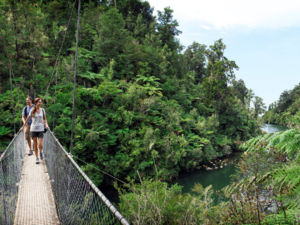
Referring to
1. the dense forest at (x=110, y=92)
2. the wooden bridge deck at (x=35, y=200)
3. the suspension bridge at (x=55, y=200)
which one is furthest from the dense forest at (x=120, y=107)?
the suspension bridge at (x=55, y=200)

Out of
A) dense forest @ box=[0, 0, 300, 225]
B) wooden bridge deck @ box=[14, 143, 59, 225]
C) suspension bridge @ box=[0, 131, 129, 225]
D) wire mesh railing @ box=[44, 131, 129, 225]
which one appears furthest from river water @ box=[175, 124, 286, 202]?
wire mesh railing @ box=[44, 131, 129, 225]

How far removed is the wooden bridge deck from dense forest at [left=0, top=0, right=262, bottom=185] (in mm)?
3907

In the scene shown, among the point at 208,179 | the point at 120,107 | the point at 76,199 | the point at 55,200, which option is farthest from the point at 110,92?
the point at 76,199

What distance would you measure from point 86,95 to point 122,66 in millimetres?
4564

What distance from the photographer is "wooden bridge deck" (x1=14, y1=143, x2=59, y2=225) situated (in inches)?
77.7

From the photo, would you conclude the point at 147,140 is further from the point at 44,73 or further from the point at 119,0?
the point at 119,0

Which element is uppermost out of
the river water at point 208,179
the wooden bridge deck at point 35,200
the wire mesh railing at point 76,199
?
the wire mesh railing at point 76,199

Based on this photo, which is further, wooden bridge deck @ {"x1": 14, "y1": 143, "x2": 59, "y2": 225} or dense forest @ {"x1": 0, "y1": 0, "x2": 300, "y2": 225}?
dense forest @ {"x1": 0, "y1": 0, "x2": 300, "y2": 225}

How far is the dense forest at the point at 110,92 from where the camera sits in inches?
393

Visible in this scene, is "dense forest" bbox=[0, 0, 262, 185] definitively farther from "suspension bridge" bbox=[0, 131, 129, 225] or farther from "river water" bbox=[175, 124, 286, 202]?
"suspension bridge" bbox=[0, 131, 129, 225]

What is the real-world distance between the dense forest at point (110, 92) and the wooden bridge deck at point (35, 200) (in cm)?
391

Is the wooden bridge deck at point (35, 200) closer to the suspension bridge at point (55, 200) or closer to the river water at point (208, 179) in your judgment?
the suspension bridge at point (55, 200)

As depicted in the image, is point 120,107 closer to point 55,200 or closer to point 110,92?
point 110,92

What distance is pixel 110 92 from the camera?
11.8 meters
